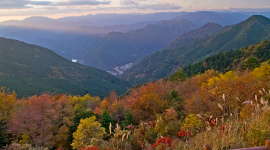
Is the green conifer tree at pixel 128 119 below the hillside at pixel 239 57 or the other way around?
below

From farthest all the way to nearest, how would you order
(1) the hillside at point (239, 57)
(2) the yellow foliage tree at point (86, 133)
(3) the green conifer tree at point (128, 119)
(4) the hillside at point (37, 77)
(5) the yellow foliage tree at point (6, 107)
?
(4) the hillside at point (37, 77), (1) the hillside at point (239, 57), (5) the yellow foliage tree at point (6, 107), (3) the green conifer tree at point (128, 119), (2) the yellow foliage tree at point (86, 133)

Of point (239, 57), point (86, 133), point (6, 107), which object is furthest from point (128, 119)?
point (239, 57)

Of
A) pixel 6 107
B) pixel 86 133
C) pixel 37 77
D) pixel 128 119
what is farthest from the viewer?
pixel 37 77

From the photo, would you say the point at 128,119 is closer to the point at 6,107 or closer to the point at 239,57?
the point at 6,107

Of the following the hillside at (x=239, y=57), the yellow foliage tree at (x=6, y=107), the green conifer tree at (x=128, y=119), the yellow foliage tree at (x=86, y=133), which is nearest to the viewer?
the yellow foliage tree at (x=86, y=133)

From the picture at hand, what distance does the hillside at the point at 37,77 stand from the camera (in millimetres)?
114375

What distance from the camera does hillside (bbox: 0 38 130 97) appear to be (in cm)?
11438

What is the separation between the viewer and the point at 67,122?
31.8 meters

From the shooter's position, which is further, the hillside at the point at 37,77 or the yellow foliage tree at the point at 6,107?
the hillside at the point at 37,77

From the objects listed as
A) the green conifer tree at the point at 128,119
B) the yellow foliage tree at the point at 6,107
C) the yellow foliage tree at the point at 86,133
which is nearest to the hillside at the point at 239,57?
the green conifer tree at the point at 128,119

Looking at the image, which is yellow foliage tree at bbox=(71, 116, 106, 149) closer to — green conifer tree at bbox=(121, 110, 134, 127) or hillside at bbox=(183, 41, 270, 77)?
green conifer tree at bbox=(121, 110, 134, 127)

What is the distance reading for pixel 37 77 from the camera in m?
147

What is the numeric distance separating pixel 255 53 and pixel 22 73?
6610 inches

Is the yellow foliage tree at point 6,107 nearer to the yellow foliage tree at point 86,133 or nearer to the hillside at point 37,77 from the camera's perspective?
the yellow foliage tree at point 86,133
